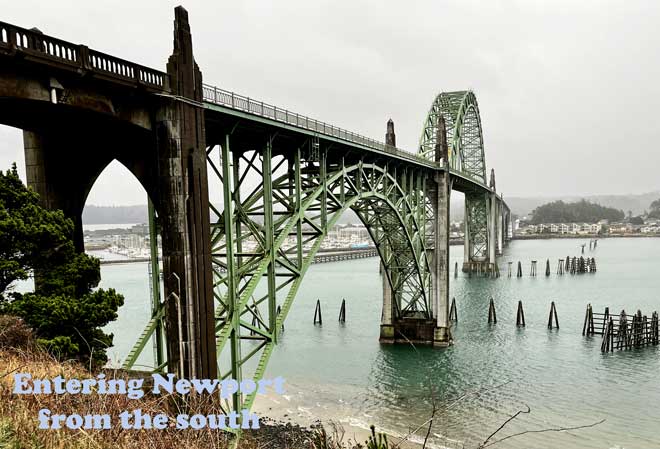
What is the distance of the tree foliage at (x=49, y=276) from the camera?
37.7ft

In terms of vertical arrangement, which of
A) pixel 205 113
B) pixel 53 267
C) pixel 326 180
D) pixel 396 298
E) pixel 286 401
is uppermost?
pixel 205 113

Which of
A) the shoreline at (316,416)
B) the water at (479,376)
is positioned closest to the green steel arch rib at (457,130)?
the water at (479,376)

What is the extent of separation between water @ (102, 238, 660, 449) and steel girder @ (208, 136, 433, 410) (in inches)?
163

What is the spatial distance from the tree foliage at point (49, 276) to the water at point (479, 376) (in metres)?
1.39

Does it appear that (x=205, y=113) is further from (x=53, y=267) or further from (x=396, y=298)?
(x=396, y=298)

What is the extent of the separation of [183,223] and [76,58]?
474 cm

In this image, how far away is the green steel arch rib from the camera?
2110 inches

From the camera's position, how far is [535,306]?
52.2m

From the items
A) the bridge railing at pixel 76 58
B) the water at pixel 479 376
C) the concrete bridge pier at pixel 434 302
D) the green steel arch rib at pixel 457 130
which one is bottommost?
the water at pixel 479 376

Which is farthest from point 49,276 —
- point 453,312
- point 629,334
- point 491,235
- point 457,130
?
point 491,235

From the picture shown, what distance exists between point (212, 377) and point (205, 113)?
790cm

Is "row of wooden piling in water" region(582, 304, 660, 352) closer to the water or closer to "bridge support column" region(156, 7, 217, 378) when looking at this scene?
the water

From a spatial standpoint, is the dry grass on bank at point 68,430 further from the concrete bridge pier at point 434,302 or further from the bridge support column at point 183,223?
the concrete bridge pier at point 434,302

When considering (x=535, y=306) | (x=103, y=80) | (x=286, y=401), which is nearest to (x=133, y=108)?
(x=103, y=80)
